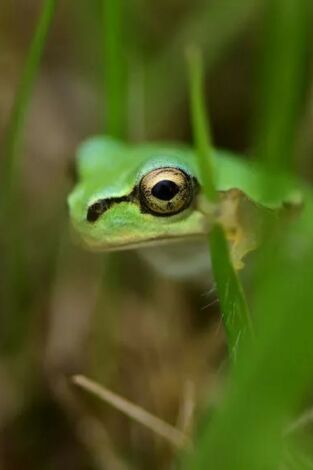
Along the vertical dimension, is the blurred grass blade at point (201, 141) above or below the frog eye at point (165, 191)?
above

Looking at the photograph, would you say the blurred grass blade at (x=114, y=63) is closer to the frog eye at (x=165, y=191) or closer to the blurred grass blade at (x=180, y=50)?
the frog eye at (x=165, y=191)

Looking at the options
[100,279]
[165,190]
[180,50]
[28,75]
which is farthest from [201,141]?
[180,50]

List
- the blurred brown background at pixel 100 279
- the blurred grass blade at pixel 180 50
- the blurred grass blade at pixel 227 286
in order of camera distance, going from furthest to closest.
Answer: the blurred grass blade at pixel 180 50 < the blurred brown background at pixel 100 279 < the blurred grass blade at pixel 227 286

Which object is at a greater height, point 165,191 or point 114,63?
point 114,63

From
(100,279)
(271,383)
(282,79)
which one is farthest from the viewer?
(100,279)

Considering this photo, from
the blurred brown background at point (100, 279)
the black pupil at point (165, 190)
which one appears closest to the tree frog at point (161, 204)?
the black pupil at point (165, 190)

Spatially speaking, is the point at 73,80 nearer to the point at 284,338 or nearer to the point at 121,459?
the point at 121,459

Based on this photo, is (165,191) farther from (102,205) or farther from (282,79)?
(282,79)
